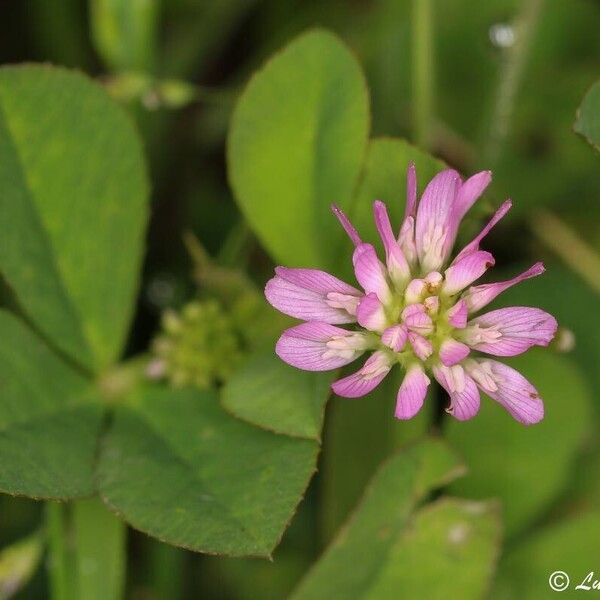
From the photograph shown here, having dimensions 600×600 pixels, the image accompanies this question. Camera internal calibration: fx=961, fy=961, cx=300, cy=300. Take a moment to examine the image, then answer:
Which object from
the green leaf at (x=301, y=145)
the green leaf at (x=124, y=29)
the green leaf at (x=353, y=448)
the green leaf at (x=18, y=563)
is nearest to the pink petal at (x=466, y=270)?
the green leaf at (x=301, y=145)

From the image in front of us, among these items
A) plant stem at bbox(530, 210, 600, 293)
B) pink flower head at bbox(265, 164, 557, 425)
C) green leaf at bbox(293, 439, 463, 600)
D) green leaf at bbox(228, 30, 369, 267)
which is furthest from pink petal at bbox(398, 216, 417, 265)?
plant stem at bbox(530, 210, 600, 293)

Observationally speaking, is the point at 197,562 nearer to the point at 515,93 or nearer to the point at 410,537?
the point at 410,537

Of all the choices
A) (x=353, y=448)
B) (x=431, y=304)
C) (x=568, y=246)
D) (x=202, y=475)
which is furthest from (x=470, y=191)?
(x=568, y=246)

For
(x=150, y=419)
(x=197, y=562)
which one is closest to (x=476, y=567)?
(x=150, y=419)

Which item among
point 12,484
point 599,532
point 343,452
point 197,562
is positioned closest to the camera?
point 12,484

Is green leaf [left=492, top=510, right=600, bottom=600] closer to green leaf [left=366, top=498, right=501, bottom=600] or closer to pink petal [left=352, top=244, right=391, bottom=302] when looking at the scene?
green leaf [left=366, top=498, right=501, bottom=600]
